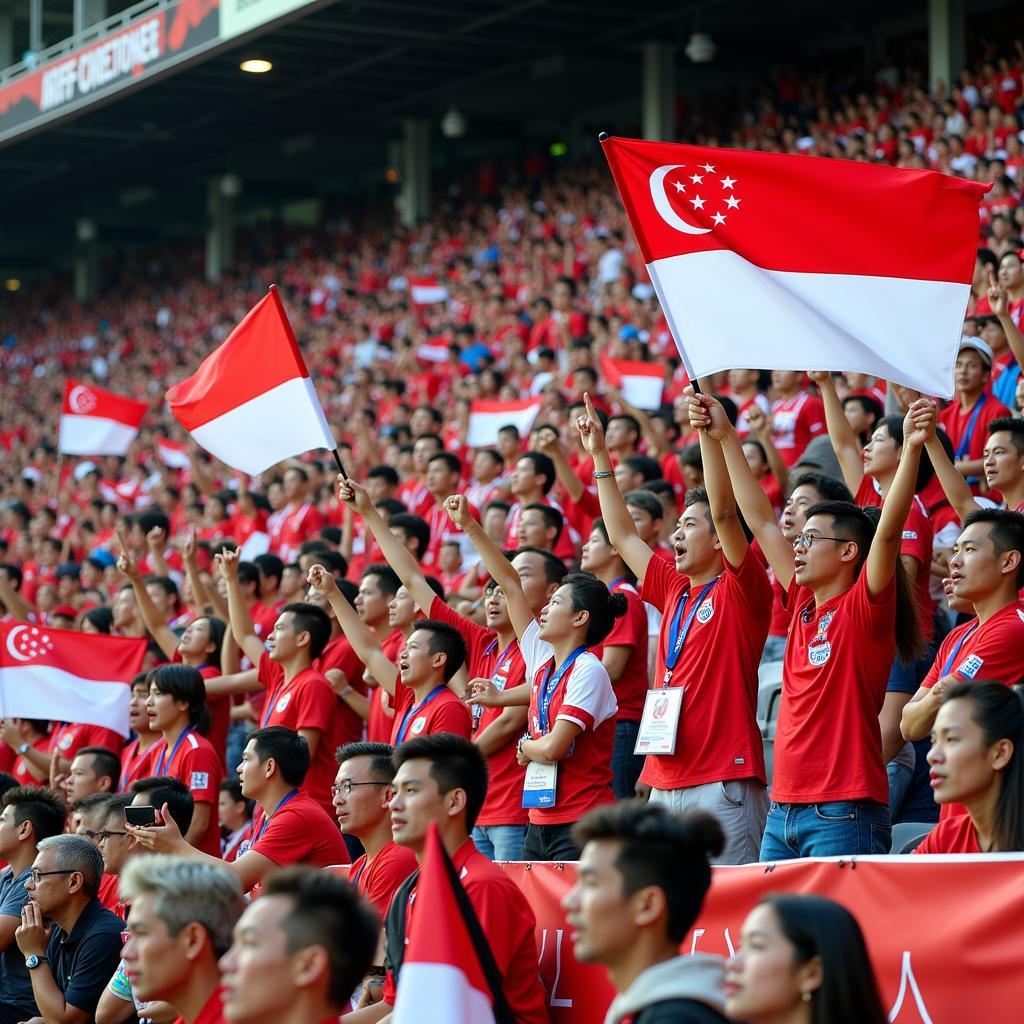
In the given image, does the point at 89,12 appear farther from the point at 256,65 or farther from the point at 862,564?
the point at 862,564

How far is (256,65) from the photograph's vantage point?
2105cm

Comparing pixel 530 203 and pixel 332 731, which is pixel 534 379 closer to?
pixel 332 731

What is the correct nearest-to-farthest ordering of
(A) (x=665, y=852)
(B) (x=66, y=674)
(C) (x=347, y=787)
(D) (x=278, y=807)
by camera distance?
1. (A) (x=665, y=852)
2. (C) (x=347, y=787)
3. (D) (x=278, y=807)
4. (B) (x=66, y=674)

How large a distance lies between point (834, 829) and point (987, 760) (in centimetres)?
102

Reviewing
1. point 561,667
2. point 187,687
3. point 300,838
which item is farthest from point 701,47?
point 300,838

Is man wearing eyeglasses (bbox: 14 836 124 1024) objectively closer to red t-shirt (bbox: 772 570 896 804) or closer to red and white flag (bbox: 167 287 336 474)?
red and white flag (bbox: 167 287 336 474)

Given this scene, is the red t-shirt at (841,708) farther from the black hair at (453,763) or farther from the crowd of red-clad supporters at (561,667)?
the black hair at (453,763)

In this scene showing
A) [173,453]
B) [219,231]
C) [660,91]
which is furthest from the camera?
[219,231]

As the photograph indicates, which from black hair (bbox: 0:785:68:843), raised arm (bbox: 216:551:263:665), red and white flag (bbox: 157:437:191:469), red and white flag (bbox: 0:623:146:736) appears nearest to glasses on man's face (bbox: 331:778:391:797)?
black hair (bbox: 0:785:68:843)

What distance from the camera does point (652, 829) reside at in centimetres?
374

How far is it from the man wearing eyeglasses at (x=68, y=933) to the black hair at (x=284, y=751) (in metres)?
0.77

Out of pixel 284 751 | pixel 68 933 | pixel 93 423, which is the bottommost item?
pixel 68 933

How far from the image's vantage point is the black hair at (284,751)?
21.4ft

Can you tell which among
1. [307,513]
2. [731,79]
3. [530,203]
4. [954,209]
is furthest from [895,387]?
[731,79]
